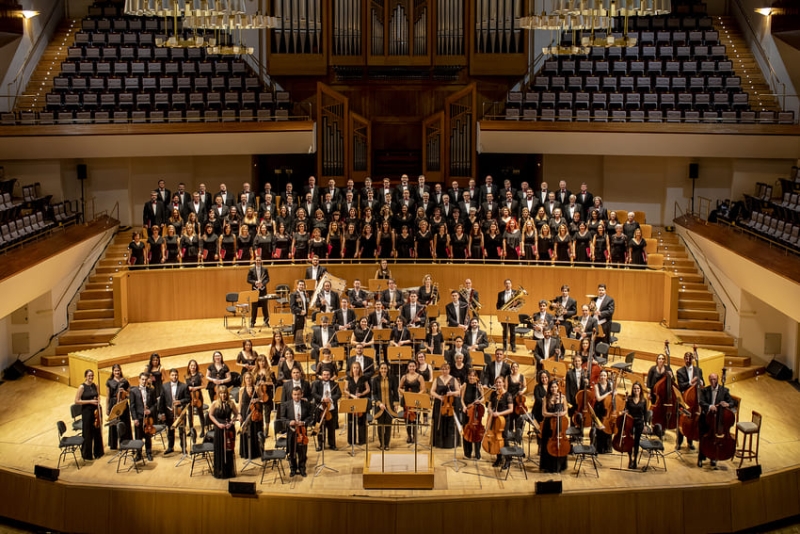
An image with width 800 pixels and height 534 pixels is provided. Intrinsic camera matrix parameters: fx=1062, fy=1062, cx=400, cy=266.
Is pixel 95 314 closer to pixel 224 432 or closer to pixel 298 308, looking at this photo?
pixel 298 308

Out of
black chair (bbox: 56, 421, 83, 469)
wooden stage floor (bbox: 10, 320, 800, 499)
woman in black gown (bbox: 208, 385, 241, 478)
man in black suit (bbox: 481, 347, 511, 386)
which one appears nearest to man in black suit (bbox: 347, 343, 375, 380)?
wooden stage floor (bbox: 10, 320, 800, 499)

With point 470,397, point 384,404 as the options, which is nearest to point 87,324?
point 384,404

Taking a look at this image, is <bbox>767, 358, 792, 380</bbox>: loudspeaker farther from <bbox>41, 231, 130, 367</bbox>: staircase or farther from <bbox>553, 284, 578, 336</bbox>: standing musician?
<bbox>41, 231, 130, 367</bbox>: staircase

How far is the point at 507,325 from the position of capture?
41.1ft

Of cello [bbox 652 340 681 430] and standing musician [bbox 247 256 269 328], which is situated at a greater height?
standing musician [bbox 247 256 269 328]

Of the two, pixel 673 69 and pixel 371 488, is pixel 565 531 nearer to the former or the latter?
pixel 371 488


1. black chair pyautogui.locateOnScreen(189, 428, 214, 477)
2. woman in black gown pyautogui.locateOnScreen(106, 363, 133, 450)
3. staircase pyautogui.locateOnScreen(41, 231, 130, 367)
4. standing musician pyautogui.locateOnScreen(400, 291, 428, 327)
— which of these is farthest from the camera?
staircase pyautogui.locateOnScreen(41, 231, 130, 367)

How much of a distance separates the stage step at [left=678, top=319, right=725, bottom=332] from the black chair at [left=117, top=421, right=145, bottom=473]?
23.1 feet

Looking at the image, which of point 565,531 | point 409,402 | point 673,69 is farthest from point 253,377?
point 673,69

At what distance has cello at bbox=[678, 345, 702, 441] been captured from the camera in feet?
32.3

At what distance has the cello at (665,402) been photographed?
10.1m

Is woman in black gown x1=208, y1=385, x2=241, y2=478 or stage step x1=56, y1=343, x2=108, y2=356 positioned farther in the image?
stage step x1=56, y1=343, x2=108, y2=356

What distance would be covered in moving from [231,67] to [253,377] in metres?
8.08

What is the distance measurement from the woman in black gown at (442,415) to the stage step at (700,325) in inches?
181
